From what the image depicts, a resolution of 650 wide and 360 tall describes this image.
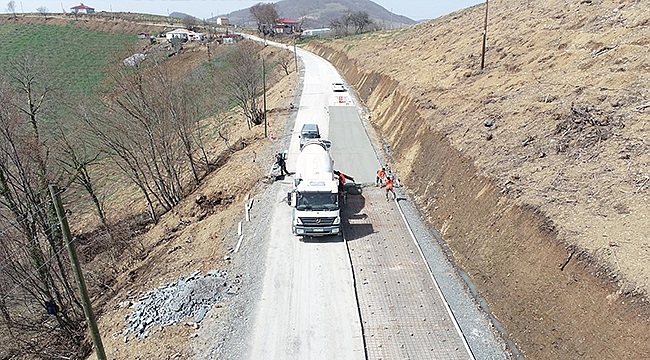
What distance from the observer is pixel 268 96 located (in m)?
49.4

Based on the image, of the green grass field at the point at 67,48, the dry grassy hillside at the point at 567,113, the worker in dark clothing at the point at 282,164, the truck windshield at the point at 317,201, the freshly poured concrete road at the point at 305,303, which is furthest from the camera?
the green grass field at the point at 67,48

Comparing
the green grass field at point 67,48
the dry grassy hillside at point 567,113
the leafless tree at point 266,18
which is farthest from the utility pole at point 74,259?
the leafless tree at point 266,18

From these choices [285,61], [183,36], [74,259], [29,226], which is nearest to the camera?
[74,259]

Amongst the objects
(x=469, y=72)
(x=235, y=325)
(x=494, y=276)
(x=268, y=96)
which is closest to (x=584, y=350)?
(x=494, y=276)

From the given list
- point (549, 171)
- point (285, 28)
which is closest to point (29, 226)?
point (549, 171)

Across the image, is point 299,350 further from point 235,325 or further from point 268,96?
point 268,96

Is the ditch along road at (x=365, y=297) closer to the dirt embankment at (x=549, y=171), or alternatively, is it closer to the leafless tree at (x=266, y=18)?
the dirt embankment at (x=549, y=171)

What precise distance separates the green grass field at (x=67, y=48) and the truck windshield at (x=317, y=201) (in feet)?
162

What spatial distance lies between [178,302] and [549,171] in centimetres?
1367

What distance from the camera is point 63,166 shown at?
70.6 feet

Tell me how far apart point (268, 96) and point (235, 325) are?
39.3 metres

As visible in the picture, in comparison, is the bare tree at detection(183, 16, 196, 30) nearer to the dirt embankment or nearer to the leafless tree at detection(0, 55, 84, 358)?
the dirt embankment

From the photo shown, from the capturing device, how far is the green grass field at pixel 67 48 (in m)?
60.4

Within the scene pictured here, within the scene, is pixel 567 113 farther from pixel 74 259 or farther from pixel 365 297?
pixel 74 259
